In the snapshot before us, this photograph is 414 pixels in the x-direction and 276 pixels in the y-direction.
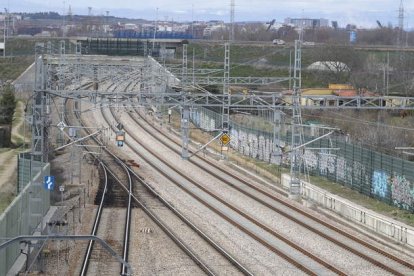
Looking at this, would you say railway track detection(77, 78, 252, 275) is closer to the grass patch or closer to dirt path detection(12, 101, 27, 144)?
dirt path detection(12, 101, 27, 144)

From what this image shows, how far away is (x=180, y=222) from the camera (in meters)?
27.0

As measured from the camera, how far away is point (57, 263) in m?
20.5

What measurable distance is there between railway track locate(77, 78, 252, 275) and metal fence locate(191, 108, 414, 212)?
16.1 feet

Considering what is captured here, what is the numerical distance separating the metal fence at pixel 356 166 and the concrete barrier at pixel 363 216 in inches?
75.5

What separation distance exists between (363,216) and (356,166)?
24.5 feet

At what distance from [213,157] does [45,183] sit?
20.9m

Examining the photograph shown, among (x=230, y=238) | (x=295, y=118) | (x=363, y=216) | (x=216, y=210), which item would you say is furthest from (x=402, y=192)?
(x=230, y=238)

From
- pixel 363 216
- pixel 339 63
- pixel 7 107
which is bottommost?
pixel 363 216

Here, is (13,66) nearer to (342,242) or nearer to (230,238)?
(230,238)

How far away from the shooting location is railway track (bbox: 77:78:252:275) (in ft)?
67.2

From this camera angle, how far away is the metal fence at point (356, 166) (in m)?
29.4

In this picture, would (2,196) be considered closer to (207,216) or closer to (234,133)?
(207,216)

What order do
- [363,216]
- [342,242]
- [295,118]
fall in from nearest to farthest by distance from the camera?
[342,242]
[363,216]
[295,118]

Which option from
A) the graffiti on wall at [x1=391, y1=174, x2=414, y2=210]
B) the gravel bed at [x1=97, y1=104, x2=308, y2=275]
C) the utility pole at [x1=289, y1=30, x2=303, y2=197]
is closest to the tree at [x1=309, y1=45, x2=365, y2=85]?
the utility pole at [x1=289, y1=30, x2=303, y2=197]
